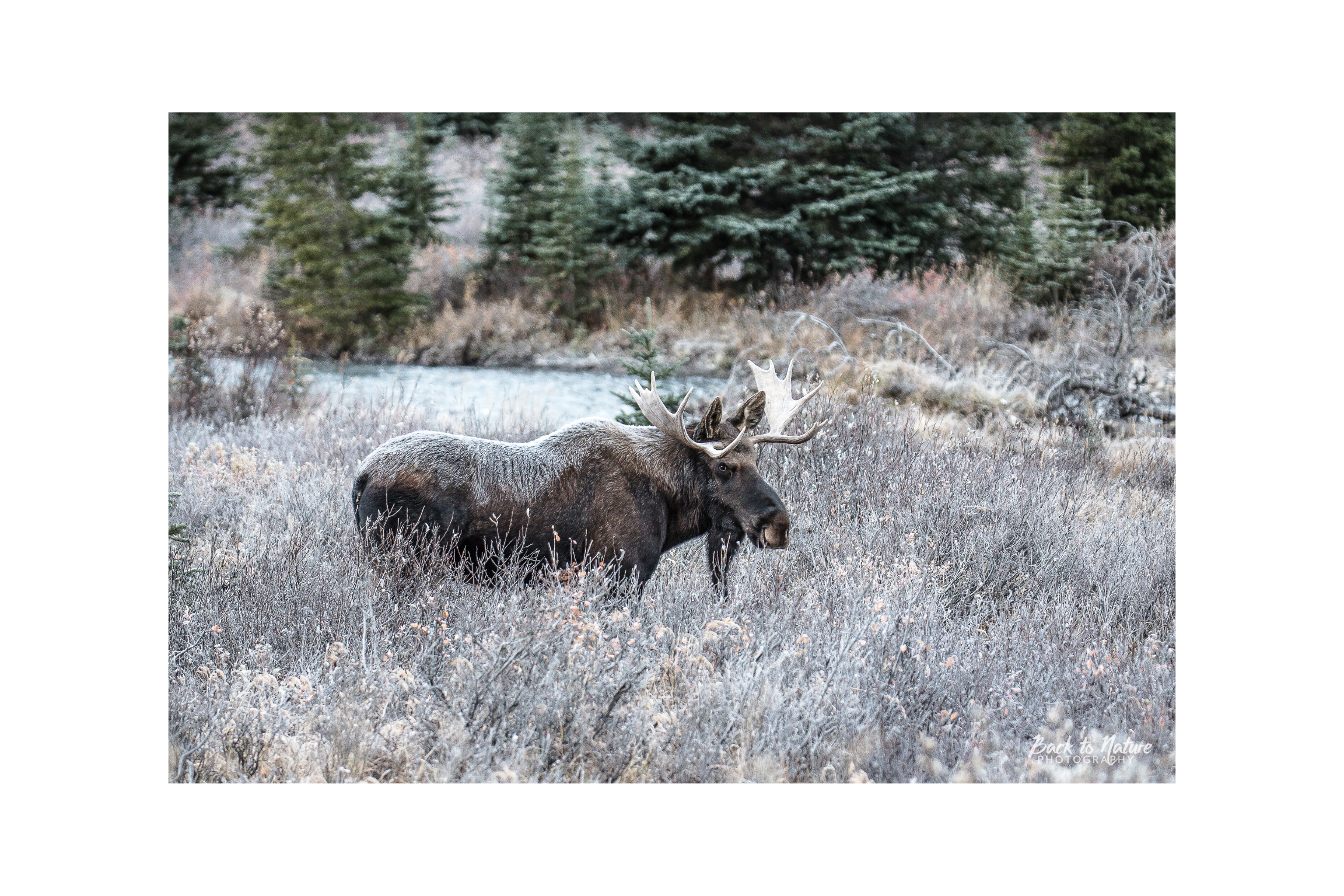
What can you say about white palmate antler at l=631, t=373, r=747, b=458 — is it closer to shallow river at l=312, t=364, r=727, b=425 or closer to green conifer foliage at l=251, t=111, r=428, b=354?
shallow river at l=312, t=364, r=727, b=425

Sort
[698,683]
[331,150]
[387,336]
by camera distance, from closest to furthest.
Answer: [698,683] → [331,150] → [387,336]

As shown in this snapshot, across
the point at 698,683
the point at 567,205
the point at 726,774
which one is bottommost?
the point at 726,774

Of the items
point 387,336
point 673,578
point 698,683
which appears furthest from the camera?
point 387,336

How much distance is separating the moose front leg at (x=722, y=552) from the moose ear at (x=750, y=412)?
0.53 metres

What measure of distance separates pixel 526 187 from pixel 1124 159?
1062 cm

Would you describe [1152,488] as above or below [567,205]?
below

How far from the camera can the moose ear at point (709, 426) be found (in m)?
4.23

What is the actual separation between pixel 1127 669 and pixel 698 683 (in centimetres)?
204

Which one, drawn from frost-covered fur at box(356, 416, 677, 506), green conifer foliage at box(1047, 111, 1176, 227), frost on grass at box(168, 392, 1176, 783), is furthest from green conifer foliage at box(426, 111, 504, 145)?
frost-covered fur at box(356, 416, 677, 506)

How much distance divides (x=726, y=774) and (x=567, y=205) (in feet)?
44.2

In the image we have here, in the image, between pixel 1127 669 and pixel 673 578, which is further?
pixel 673 578

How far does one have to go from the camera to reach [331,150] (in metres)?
13.7
